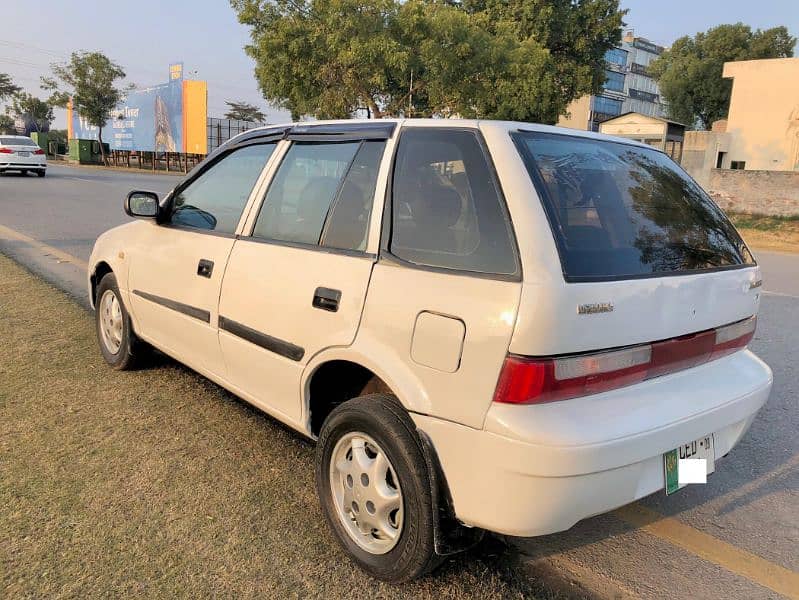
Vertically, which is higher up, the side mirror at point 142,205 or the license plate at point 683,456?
the side mirror at point 142,205

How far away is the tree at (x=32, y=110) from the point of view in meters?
69.9

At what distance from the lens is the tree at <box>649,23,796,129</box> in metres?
44.2

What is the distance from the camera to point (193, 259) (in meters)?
3.51

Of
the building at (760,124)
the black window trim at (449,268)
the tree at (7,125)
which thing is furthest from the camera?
the tree at (7,125)

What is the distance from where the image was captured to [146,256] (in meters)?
3.96

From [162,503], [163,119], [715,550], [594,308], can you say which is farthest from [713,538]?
[163,119]

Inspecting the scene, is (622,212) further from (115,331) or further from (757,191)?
(757,191)

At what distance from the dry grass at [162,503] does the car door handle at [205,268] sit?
89cm

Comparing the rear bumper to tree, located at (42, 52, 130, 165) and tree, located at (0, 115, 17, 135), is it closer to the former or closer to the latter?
tree, located at (42, 52, 130, 165)

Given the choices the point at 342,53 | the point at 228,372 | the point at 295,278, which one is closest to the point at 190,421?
the point at 228,372

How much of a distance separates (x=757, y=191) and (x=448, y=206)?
20060 mm

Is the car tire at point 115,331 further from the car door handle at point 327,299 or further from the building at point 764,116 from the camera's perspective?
the building at point 764,116

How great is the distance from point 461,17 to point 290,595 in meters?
22.4

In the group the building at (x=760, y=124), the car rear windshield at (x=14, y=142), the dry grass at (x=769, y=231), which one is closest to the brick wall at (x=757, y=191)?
the dry grass at (x=769, y=231)
